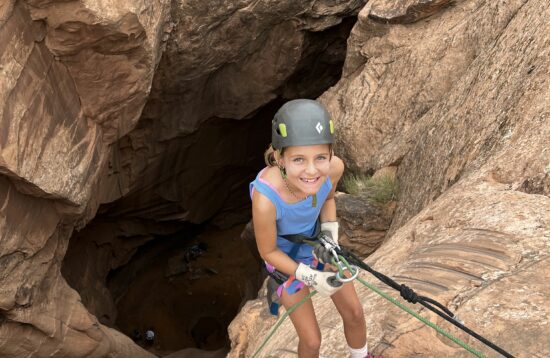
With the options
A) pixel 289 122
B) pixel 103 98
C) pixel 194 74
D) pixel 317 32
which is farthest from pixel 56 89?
pixel 317 32

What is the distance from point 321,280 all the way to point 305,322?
0.59m

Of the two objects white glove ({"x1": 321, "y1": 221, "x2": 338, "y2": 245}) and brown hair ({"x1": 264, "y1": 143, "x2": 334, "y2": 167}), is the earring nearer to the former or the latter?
brown hair ({"x1": 264, "y1": 143, "x2": 334, "y2": 167})

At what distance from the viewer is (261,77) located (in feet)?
45.9

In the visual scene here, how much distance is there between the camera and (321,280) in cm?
314

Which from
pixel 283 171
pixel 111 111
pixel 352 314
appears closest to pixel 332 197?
pixel 283 171

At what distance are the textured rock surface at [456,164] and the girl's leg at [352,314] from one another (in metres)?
0.27

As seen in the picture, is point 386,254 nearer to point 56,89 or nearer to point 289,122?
point 289,122

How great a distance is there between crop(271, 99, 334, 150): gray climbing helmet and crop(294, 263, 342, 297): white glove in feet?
2.49

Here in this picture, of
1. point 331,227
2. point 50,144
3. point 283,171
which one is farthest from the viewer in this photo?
point 50,144

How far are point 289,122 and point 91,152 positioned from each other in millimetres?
7049

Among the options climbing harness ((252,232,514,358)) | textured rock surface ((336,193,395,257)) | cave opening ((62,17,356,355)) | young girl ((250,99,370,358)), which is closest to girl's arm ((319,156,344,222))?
young girl ((250,99,370,358))

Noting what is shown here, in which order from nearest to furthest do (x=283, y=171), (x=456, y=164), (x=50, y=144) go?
(x=283, y=171) < (x=456, y=164) < (x=50, y=144)

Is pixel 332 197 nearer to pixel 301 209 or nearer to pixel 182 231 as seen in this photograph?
pixel 301 209

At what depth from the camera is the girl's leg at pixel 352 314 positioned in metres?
3.48
